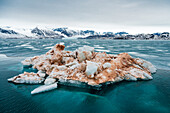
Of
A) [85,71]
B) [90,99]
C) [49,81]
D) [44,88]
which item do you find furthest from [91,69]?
[44,88]

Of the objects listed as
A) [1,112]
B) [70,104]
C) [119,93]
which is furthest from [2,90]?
[119,93]

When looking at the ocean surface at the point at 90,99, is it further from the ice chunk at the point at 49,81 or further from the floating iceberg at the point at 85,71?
the ice chunk at the point at 49,81

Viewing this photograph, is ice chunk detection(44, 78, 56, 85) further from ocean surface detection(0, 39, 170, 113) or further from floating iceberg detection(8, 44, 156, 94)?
ocean surface detection(0, 39, 170, 113)

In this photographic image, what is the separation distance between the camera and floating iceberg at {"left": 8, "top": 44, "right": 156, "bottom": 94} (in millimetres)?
16119

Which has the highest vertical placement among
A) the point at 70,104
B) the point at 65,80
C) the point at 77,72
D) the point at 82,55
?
the point at 82,55

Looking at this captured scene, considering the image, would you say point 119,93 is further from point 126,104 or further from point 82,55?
point 82,55

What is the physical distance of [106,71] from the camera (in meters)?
17.2

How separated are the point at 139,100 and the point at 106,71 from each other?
248 inches

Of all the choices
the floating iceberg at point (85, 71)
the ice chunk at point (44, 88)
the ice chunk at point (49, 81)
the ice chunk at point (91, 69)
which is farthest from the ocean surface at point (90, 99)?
the ice chunk at point (91, 69)

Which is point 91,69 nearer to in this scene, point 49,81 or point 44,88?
point 49,81

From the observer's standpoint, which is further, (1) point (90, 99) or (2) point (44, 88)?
(2) point (44, 88)

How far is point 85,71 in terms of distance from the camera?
54.9ft

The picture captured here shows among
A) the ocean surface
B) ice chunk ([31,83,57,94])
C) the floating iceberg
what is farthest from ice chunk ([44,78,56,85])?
the ocean surface

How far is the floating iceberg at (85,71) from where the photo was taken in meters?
16.1
